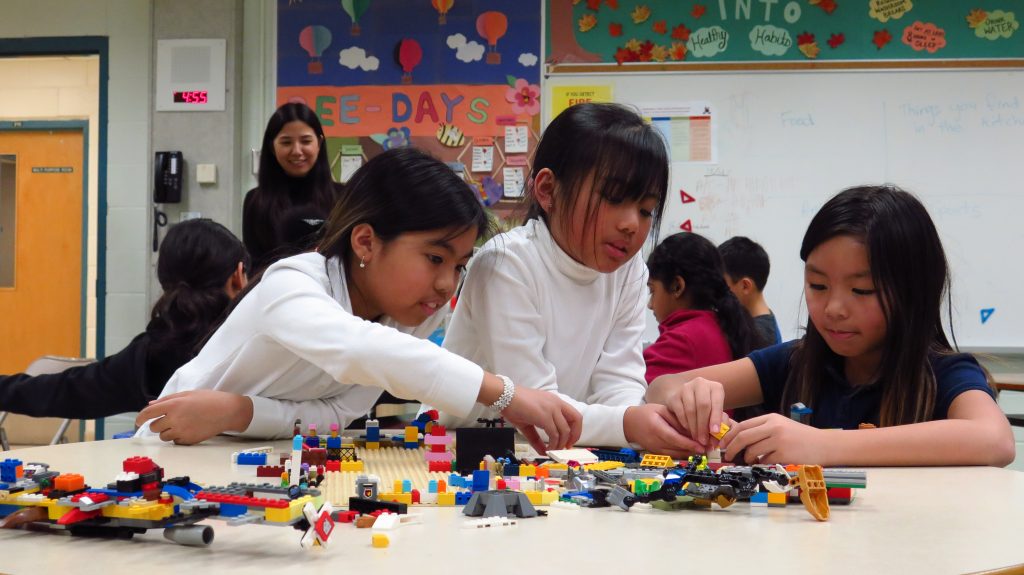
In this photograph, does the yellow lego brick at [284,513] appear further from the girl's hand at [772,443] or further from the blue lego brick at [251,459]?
the girl's hand at [772,443]

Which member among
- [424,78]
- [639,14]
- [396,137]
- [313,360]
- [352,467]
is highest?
[639,14]

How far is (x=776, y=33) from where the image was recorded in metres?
4.57

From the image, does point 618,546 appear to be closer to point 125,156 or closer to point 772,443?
point 772,443

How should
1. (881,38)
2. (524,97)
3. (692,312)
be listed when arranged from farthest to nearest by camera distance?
(524,97)
(881,38)
(692,312)

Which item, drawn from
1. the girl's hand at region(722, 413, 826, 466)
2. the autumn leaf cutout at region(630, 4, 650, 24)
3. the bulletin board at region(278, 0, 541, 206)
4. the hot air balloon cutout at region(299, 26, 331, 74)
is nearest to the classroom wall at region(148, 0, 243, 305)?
the bulletin board at region(278, 0, 541, 206)

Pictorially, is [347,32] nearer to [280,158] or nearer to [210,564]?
[280,158]

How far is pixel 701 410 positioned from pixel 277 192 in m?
2.54

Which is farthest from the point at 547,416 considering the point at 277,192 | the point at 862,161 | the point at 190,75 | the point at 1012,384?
the point at 190,75

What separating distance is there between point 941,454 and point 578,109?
90cm

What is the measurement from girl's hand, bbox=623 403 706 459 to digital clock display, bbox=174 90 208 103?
403 cm

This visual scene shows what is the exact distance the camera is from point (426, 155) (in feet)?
5.65

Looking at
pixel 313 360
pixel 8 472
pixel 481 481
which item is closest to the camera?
pixel 8 472

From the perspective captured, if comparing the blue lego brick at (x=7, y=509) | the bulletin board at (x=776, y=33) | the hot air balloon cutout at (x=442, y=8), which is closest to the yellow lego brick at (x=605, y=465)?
the blue lego brick at (x=7, y=509)

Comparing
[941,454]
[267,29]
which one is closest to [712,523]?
[941,454]
